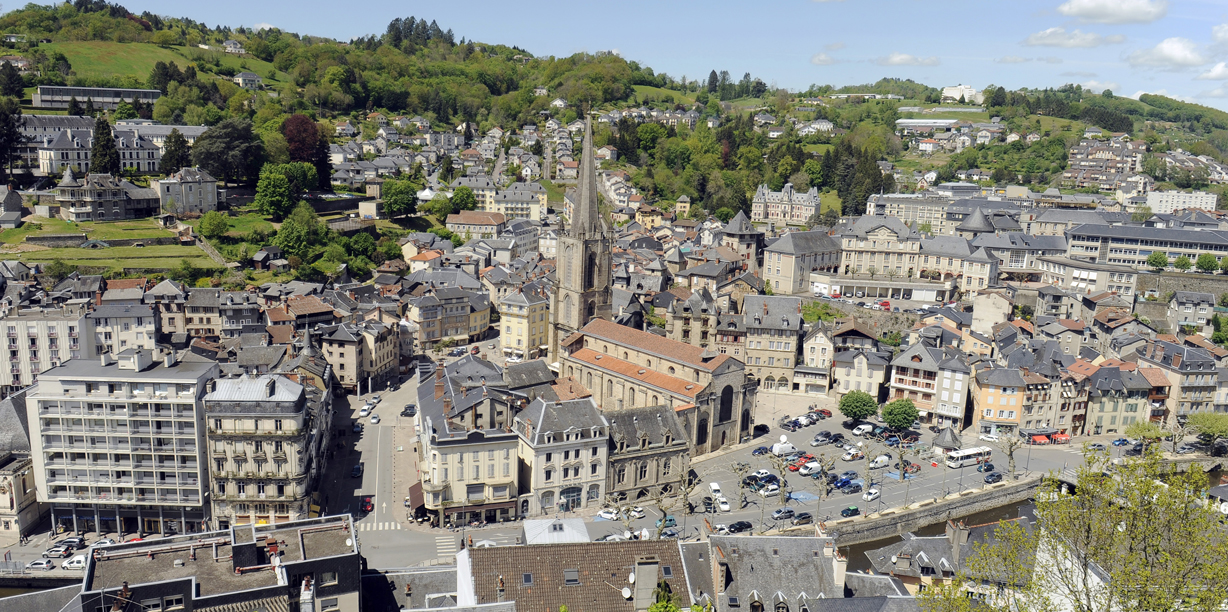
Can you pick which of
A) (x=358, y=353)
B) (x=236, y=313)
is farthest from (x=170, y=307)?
(x=358, y=353)

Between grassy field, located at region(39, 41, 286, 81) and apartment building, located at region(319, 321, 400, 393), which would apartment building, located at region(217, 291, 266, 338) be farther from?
grassy field, located at region(39, 41, 286, 81)

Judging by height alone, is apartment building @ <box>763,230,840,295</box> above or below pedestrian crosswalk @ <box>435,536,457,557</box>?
above

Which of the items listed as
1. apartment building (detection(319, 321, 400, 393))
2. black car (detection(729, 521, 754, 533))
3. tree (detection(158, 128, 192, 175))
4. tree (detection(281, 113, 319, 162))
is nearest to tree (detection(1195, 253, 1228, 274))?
black car (detection(729, 521, 754, 533))


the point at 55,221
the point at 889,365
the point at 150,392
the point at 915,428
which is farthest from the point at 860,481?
the point at 55,221

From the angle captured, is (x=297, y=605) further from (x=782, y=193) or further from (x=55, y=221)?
(x=782, y=193)

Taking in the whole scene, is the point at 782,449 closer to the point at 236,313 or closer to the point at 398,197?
the point at 236,313

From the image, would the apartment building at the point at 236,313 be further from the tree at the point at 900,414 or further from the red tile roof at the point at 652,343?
the tree at the point at 900,414
